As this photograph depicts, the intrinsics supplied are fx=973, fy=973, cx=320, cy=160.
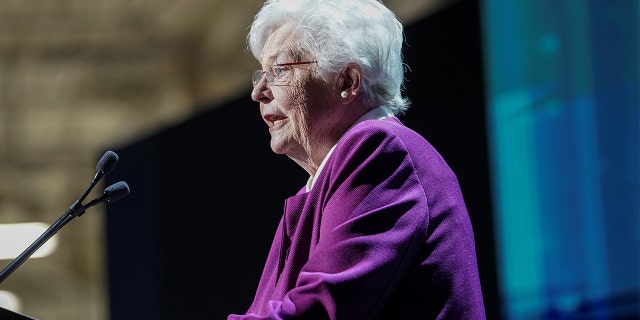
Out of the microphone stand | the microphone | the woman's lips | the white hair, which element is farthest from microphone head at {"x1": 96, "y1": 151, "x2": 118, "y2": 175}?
the white hair

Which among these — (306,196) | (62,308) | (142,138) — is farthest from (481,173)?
(306,196)

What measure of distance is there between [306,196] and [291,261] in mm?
120

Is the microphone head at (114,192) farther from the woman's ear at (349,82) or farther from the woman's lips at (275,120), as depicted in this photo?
the woman's ear at (349,82)

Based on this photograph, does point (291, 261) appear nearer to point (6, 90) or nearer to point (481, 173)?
point (481, 173)

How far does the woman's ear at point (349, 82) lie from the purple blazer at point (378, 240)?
0.09 meters

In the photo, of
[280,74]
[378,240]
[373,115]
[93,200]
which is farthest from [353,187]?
[93,200]

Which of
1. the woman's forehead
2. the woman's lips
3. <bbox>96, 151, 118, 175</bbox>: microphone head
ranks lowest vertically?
<bbox>96, 151, 118, 175</bbox>: microphone head

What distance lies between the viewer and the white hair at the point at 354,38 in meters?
1.80

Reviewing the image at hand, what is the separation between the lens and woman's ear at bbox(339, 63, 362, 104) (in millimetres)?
1801

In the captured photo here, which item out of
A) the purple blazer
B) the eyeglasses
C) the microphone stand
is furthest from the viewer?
the eyeglasses

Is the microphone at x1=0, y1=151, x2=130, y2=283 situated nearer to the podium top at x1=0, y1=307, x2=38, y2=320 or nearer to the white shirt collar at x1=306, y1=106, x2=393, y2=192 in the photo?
the podium top at x1=0, y1=307, x2=38, y2=320

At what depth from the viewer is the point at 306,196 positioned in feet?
5.69

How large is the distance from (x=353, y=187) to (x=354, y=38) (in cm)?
34

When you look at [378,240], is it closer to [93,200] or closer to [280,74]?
[280,74]
